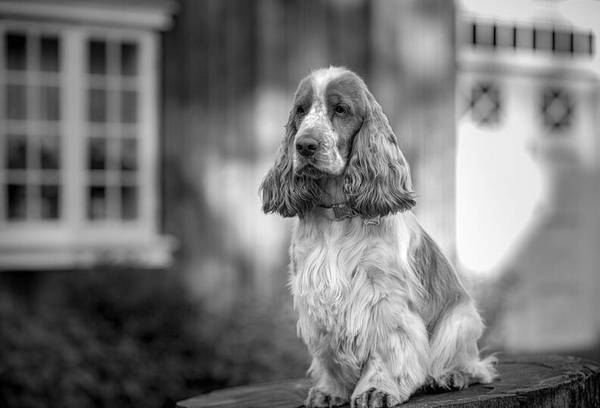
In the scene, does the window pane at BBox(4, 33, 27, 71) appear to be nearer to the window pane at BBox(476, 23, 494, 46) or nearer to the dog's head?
the window pane at BBox(476, 23, 494, 46)

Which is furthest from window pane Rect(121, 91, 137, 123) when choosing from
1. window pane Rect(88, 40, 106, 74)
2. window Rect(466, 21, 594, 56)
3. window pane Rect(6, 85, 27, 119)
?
window Rect(466, 21, 594, 56)

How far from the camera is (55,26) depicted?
777cm

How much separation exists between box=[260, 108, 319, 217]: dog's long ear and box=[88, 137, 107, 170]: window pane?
555 cm

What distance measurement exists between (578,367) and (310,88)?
163 centimetres

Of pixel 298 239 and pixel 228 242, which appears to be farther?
pixel 228 242

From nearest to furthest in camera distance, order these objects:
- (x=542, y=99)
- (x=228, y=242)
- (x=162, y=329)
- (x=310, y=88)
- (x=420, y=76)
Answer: (x=310, y=88), (x=162, y=329), (x=228, y=242), (x=420, y=76), (x=542, y=99)

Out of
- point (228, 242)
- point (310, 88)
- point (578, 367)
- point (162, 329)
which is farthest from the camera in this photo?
point (228, 242)

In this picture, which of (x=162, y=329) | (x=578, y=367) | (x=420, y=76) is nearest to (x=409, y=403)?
(x=578, y=367)

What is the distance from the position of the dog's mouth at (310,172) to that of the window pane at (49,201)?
5.82 m

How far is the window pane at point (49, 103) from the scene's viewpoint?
787 cm

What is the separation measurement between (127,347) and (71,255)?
66.8 inches

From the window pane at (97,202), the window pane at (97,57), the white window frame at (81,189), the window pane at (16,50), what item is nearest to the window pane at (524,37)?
the white window frame at (81,189)

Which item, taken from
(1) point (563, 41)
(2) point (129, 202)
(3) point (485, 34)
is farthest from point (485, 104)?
(2) point (129, 202)

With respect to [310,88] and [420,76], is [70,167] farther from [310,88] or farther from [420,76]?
[310,88]
